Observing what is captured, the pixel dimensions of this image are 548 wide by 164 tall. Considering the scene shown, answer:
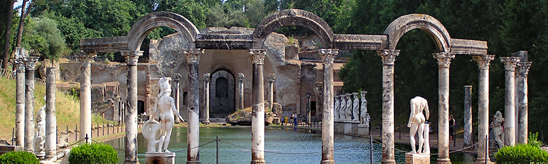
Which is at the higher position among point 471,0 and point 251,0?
point 251,0

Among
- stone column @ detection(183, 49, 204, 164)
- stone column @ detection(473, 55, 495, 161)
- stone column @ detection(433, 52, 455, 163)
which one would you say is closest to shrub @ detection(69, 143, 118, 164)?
stone column @ detection(183, 49, 204, 164)

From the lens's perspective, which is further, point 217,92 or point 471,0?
point 217,92

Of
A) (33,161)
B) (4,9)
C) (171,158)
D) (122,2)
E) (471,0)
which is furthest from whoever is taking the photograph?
(122,2)

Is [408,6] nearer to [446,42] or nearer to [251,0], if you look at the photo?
[446,42]

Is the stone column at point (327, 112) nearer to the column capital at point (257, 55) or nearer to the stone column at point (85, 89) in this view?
the column capital at point (257, 55)

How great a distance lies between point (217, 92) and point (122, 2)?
42.4 feet

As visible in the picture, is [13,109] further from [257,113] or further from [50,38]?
[50,38]

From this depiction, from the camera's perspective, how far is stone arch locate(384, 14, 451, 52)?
73.0 ft

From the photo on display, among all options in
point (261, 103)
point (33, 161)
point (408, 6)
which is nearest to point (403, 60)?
point (408, 6)

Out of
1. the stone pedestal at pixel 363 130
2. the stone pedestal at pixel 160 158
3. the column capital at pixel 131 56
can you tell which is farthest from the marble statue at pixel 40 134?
the stone pedestal at pixel 363 130

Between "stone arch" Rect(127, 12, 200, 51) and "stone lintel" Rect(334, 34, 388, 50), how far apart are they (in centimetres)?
398

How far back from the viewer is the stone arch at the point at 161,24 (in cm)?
2136

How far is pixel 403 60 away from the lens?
43.8 m

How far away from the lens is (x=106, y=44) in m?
22.0
